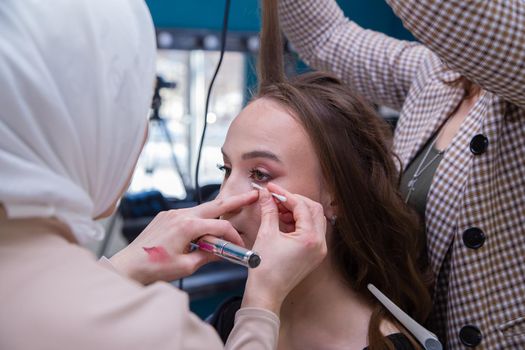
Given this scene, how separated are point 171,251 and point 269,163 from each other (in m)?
0.26

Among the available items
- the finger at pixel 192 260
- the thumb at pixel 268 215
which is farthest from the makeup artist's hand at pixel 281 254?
the finger at pixel 192 260

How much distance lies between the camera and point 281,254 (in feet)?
2.82

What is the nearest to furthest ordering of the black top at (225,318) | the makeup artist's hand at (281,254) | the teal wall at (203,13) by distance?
1. the makeup artist's hand at (281,254)
2. the black top at (225,318)
3. the teal wall at (203,13)

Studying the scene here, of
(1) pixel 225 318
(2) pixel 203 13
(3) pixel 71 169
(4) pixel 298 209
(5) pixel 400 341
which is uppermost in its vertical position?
(3) pixel 71 169

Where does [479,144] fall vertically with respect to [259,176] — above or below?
above

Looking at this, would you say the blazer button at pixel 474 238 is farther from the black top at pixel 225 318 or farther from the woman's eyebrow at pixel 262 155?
the black top at pixel 225 318

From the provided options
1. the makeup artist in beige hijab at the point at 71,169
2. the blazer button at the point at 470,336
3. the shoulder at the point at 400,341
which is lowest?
the shoulder at the point at 400,341

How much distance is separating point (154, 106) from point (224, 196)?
0.75 metres

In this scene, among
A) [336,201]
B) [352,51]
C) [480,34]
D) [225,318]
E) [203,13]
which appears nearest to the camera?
[480,34]

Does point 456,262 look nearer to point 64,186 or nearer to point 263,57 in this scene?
point 263,57

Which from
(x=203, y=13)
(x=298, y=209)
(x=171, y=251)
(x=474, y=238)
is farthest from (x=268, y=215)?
(x=203, y=13)

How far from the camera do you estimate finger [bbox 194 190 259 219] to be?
38.8 inches

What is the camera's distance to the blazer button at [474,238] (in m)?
1.03

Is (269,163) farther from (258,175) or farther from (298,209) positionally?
(298,209)
